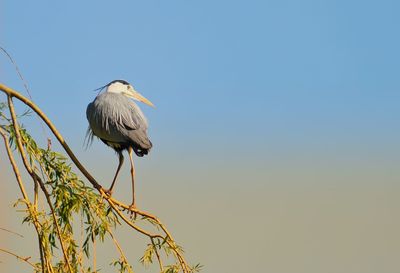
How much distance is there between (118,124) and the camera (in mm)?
5070

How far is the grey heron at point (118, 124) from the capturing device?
16.6ft

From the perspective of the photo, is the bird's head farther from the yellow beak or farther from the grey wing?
the grey wing

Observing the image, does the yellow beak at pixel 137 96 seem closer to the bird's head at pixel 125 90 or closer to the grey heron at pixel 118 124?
the bird's head at pixel 125 90

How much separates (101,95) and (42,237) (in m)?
2.04

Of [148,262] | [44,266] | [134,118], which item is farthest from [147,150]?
[44,266]

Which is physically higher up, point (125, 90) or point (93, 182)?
point (125, 90)

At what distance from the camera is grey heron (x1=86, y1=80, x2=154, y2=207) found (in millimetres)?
5062

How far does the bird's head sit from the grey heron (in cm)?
36

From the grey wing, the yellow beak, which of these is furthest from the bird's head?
the grey wing

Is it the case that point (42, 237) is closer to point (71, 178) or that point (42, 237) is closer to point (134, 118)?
point (71, 178)

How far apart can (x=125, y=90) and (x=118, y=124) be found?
2.48 ft

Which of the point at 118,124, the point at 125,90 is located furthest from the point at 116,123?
the point at 125,90

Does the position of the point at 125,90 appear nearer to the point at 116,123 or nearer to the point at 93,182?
the point at 116,123

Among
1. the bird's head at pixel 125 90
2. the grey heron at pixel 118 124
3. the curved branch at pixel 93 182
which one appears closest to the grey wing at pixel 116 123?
the grey heron at pixel 118 124
